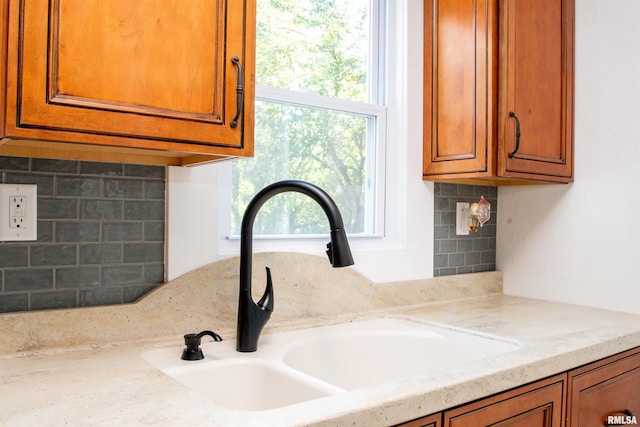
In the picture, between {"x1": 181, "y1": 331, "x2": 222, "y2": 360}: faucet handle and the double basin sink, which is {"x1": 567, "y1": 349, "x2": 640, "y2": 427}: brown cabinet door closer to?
the double basin sink

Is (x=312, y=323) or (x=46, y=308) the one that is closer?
(x=46, y=308)

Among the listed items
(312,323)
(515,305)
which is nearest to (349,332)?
(312,323)

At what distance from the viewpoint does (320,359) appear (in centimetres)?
147

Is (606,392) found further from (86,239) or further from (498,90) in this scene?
(86,239)

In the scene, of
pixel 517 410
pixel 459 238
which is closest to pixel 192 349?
pixel 517 410

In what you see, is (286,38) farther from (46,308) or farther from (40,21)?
(46,308)

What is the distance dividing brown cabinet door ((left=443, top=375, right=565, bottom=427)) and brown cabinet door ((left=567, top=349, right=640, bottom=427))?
0.06 m

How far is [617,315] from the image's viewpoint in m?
1.78

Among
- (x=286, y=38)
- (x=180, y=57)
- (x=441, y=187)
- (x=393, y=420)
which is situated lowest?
(x=393, y=420)

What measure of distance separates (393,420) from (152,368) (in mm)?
508

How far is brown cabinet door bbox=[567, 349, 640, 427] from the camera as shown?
1.34 metres

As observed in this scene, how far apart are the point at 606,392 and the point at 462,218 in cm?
83

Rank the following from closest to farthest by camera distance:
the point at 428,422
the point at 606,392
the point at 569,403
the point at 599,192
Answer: the point at 428,422 → the point at 569,403 → the point at 606,392 → the point at 599,192

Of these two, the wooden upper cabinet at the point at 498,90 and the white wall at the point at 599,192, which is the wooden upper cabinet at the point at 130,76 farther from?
the white wall at the point at 599,192
